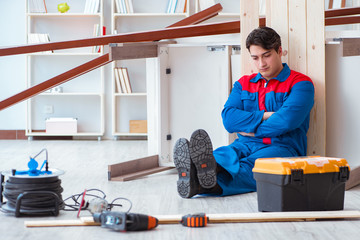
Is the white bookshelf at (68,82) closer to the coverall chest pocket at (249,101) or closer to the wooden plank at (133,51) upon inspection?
the wooden plank at (133,51)

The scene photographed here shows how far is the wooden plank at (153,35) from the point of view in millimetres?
3279

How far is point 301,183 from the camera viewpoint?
7.00 ft

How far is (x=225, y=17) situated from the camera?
20.6ft

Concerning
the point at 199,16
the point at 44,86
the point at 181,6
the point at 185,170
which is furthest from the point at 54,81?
the point at 181,6

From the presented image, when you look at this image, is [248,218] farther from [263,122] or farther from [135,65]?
[135,65]

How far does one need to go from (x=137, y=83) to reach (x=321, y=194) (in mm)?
4432

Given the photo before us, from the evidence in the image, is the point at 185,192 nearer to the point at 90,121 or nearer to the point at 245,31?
the point at 245,31

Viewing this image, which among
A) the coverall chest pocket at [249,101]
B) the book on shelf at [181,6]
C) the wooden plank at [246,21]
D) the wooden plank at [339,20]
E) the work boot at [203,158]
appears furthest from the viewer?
the book on shelf at [181,6]

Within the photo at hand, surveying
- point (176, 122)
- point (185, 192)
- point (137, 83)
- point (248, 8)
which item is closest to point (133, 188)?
point (185, 192)

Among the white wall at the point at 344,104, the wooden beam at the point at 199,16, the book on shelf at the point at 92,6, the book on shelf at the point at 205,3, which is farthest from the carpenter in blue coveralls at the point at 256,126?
the book on shelf at the point at 92,6

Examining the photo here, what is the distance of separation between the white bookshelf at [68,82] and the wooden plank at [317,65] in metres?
3.78

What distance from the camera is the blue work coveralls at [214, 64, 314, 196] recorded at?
2639 millimetres

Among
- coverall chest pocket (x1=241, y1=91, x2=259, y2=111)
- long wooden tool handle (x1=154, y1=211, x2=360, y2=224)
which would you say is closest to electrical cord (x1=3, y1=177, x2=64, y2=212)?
long wooden tool handle (x1=154, y1=211, x2=360, y2=224)

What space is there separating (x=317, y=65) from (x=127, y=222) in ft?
4.99
